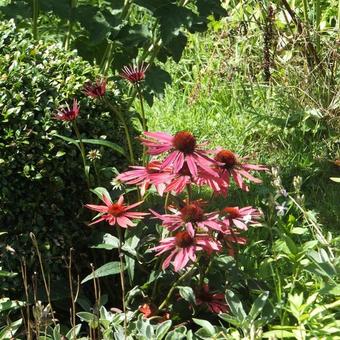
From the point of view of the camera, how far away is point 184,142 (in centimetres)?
286

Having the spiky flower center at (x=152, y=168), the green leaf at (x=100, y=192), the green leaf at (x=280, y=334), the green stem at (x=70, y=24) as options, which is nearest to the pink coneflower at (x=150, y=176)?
the spiky flower center at (x=152, y=168)

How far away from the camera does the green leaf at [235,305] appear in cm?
304

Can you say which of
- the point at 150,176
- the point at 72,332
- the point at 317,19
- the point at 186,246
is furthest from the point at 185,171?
the point at 317,19

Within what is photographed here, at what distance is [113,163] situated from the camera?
3.66 metres

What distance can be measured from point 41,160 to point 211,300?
832 millimetres

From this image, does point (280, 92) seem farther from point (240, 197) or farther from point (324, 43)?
point (240, 197)

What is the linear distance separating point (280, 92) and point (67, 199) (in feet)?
8.24

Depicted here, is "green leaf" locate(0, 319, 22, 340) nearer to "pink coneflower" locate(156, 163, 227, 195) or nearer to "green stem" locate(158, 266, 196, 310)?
"green stem" locate(158, 266, 196, 310)

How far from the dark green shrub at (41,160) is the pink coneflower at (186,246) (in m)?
0.64

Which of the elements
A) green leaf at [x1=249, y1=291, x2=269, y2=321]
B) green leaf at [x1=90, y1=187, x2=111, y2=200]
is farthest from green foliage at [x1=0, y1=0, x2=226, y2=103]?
green leaf at [x1=249, y1=291, x2=269, y2=321]

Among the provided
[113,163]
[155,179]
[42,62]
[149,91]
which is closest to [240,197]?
[149,91]

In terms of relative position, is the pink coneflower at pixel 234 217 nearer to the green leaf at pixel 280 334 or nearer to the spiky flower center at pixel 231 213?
the spiky flower center at pixel 231 213

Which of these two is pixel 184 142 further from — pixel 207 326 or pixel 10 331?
pixel 10 331

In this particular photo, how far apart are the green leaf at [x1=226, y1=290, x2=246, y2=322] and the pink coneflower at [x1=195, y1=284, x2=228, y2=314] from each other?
0.38 ft
